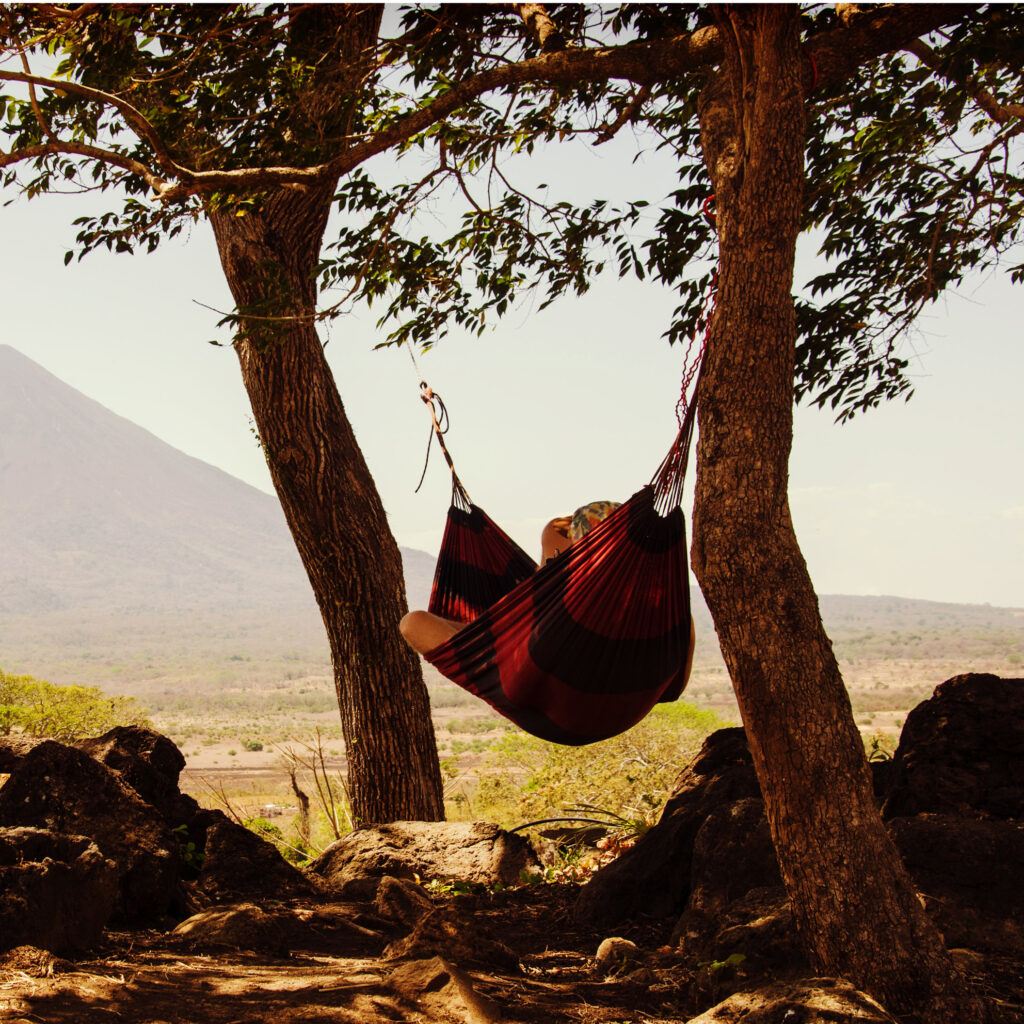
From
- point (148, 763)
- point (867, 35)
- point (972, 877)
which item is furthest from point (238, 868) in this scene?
point (867, 35)

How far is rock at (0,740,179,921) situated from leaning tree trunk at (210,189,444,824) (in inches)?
42.6

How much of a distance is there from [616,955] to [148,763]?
4.64ft

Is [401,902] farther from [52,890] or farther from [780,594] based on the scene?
[780,594]

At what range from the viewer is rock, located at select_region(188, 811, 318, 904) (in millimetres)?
2494

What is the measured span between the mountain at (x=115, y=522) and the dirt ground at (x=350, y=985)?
101539mm

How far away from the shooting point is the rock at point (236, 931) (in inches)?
76.8

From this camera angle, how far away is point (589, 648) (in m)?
2.03

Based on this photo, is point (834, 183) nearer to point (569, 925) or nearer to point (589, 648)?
point (589, 648)

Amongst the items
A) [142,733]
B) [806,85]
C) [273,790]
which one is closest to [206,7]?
[806,85]

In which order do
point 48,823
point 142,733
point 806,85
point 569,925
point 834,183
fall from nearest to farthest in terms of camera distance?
1. point 806,85
2. point 48,823
3. point 569,925
4. point 142,733
5. point 834,183

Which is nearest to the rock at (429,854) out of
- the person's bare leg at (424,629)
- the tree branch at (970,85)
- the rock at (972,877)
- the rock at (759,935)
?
the person's bare leg at (424,629)

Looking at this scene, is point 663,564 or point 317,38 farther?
point 317,38

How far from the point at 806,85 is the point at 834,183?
59.8 inches

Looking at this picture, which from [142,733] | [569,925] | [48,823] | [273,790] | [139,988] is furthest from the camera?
[273,790]
